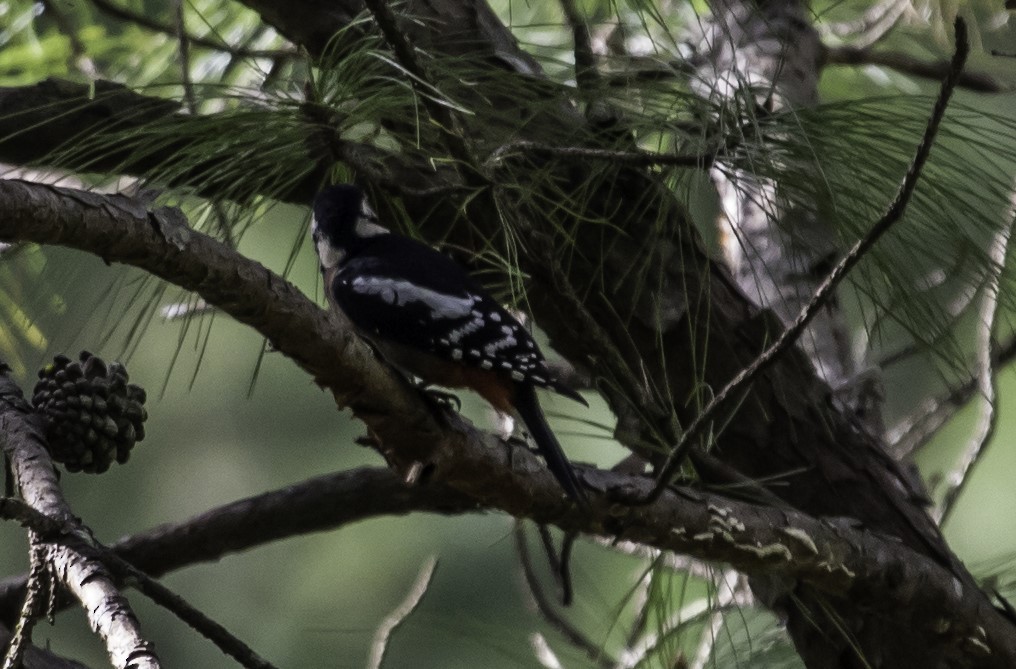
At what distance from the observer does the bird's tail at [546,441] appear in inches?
49.4

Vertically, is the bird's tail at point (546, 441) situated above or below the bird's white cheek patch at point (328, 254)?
below

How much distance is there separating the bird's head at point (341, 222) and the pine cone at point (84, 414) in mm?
359

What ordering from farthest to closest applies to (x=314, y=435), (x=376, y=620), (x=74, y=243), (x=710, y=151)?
(x=314, y=435), (x=376, y=620), (x=710, y=151), (x=74, y=243)

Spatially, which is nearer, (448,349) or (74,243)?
(74,243)

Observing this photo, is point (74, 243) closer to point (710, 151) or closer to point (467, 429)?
point (467, 429)

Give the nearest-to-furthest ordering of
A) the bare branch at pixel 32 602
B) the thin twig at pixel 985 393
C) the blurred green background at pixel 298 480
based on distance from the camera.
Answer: the bare branch at pixel 32 602 < the thin twig at pixel 985 393 < the blurred green background at pixel 298 480

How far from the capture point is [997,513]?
367cm

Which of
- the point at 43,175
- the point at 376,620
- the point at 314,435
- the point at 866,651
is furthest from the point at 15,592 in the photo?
the point at 314,435

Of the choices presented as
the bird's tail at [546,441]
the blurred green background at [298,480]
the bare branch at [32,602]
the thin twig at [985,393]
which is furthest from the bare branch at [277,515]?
the blurred green background at [298,480]

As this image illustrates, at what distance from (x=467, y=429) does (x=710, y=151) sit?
0.41 meters

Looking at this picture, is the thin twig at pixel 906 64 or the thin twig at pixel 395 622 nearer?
the thin twig at pixel 395 622

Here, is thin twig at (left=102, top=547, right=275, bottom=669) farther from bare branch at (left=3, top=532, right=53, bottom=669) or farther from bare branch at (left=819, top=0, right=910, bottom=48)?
bare branch at (left=819, top=0, right=910, bottom=48)

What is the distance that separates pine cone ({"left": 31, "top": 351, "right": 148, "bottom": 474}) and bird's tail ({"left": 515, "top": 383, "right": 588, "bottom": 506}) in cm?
43

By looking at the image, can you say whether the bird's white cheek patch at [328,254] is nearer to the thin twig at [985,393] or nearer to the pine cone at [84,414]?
the pine cone at [84,414]
